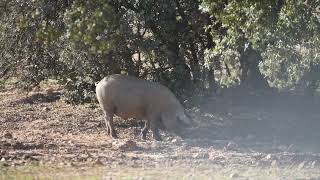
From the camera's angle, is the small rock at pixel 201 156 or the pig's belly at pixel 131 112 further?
the pig's belly at pixel 131 112

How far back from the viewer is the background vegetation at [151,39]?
424 inches

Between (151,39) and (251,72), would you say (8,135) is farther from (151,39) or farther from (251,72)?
(251,72)

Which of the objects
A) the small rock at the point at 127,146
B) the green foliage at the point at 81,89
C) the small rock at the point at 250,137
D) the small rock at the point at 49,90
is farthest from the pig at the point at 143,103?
the small rock at the point at 49,90

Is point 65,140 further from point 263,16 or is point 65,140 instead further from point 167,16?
point 263,16

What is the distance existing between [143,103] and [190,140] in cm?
131

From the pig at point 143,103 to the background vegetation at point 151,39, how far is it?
67cm

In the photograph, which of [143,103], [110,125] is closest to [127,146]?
[143,103]

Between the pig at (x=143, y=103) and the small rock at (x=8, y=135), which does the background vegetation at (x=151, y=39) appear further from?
the small rock at (x=8, y=135)

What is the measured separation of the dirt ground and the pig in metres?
0.31

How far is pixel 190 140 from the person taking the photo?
12.4m

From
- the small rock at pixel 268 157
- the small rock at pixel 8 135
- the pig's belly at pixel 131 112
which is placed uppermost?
the pig's belly at pixel 131 112

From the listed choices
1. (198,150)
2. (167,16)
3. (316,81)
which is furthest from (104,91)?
(316,81)

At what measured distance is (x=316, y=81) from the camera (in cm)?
1688

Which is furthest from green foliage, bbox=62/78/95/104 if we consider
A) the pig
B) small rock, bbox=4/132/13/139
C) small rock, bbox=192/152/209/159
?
small rock, bbox=192/152/209/159
